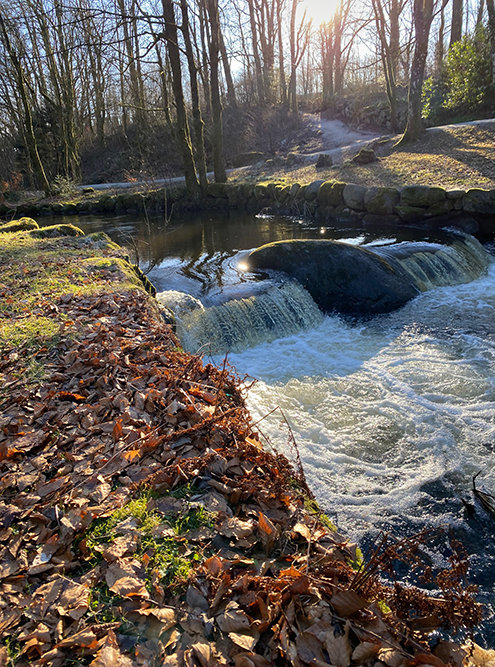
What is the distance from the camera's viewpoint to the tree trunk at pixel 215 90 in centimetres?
1463

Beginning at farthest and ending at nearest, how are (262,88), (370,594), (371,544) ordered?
(262,88) < (371,544) < (370,594)

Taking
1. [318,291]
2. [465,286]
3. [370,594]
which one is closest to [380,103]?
[465,286]

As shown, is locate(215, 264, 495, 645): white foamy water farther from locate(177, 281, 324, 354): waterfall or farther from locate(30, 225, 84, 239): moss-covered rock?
locate(30, 225, 84, 239): moss-covered rock

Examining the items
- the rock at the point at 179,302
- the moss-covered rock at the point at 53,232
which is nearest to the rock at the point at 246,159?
the moss-covered rock at the point at 53,232

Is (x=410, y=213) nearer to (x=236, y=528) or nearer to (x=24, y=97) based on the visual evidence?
(x=236, y=528)

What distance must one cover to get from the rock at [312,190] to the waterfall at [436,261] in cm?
503

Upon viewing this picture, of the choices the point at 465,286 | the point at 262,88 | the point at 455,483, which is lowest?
the point at 455,483

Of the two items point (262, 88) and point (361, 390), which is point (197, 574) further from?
point (262, 88)

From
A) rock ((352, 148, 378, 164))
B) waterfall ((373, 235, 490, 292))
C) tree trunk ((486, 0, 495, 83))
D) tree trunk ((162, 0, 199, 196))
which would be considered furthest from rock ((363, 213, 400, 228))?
tree trunk ((486, 0, 495, 83))

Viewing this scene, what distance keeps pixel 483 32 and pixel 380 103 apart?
8.43m

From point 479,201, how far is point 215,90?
34.8 feet

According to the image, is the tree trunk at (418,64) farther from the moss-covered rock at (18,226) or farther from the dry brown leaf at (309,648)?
the dry brown leaf at (309,648)

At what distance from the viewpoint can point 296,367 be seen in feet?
19.0

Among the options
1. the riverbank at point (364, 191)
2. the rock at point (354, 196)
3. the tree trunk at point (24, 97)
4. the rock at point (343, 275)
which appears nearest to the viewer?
the rock at point (343, 275)
